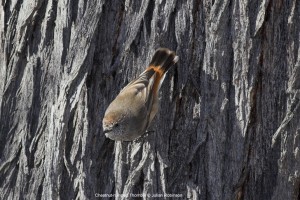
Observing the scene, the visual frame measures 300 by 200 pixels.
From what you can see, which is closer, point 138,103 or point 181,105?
point 181,105

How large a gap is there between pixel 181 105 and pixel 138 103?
456mm

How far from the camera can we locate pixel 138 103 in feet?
16.2

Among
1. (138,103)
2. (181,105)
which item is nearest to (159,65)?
(181,105)

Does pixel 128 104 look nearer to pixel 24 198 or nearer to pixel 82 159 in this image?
pixel 82 159

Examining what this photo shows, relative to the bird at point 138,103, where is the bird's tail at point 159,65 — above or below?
above

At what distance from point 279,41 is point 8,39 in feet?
6.41

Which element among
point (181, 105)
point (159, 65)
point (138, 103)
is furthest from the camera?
point (138, 103)

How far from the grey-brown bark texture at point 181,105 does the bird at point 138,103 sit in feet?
0.23

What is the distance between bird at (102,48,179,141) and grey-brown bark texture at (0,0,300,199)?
7cm

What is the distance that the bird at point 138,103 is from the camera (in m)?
4.52

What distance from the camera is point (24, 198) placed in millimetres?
4664

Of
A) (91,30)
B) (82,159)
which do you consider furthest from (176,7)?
(82,159)

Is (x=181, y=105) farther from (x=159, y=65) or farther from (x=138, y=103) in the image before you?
(x=138, y=103)

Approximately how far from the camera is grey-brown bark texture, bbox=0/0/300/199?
452cm
